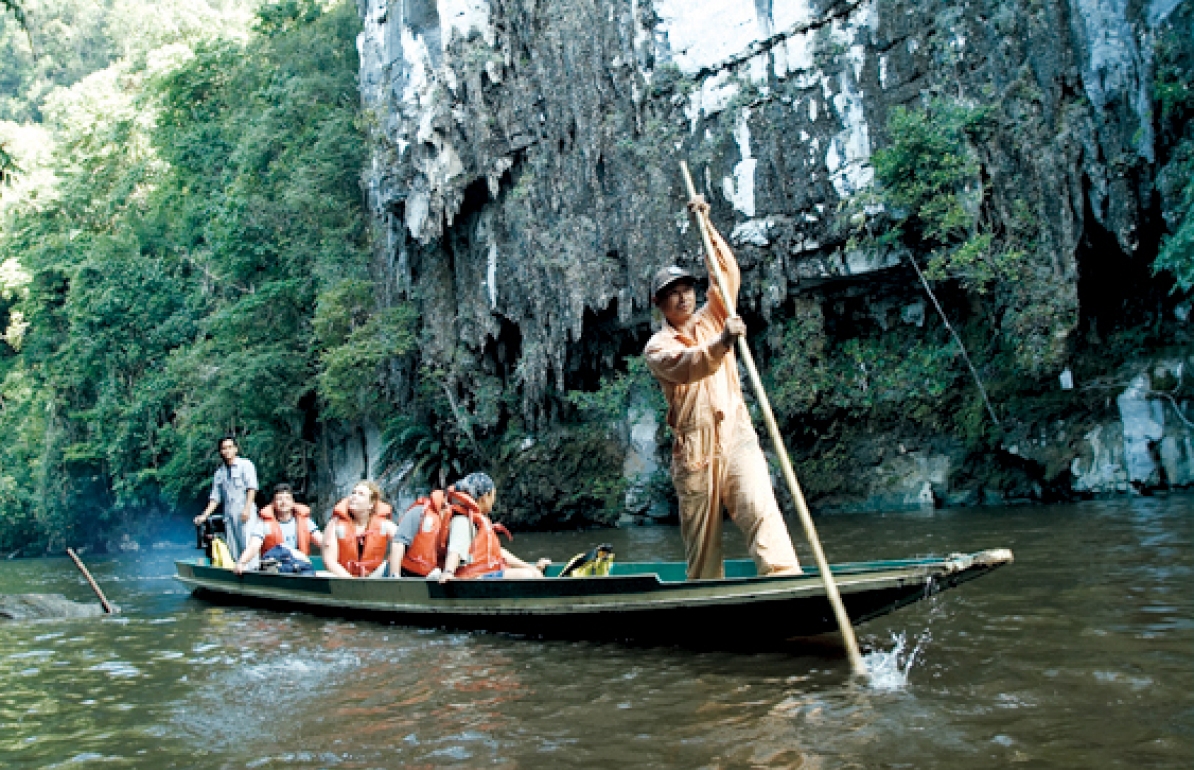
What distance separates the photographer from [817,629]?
536cm

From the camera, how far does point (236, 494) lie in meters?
10.5

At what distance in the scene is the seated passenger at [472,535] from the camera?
24.0 feet

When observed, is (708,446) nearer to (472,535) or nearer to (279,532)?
(472,535)

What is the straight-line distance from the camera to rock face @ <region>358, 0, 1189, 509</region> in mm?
15734

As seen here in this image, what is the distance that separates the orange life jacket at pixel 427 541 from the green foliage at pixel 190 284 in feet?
49.9

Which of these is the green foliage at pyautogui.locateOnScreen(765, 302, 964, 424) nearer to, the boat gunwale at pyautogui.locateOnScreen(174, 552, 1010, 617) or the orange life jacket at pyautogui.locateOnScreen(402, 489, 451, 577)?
the orange life jacket at pyautogui.locateOnScreen(402, 489, 451, 577)

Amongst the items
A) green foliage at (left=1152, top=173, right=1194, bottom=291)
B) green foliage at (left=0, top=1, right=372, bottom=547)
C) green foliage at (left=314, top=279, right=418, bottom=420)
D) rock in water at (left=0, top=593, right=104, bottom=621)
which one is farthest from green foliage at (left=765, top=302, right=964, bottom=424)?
rock in water at (left=0, top=593, right=104, bottom=621)

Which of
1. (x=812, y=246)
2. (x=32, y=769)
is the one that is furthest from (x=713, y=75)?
(x=32, y=769)

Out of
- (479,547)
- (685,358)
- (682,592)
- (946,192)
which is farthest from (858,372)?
(685,358)

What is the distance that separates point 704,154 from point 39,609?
1477cm

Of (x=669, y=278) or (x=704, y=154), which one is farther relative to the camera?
(x=704, y=154)

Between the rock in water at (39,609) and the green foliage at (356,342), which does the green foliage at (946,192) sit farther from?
the rock in water at (39,609)

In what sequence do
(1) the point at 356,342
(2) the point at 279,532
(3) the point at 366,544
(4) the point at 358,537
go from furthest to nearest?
(1) the point at 356,342 → (2) the point at 279,532 → (4) the point at 358,537 → (3) the point at 366,544

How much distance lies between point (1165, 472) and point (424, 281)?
54.8ft
